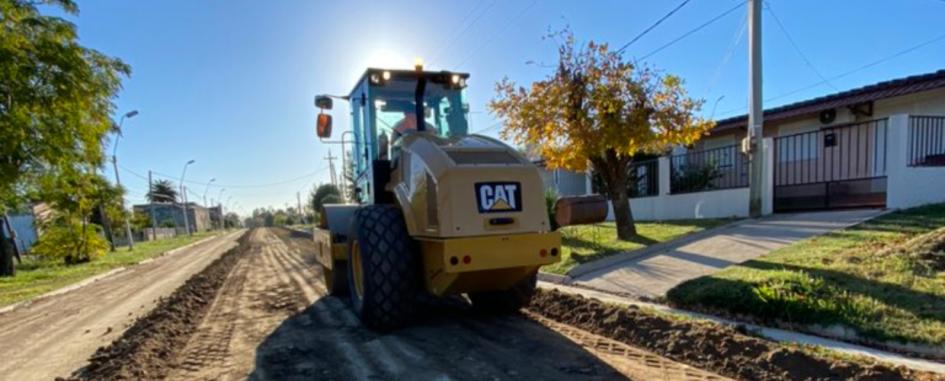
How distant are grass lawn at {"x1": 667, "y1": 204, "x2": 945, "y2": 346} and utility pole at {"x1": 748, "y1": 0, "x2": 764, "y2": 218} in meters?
3.23

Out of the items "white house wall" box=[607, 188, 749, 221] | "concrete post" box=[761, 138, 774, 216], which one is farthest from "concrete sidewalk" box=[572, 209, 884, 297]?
"white house wall" box=[607, 188, 749, 221]

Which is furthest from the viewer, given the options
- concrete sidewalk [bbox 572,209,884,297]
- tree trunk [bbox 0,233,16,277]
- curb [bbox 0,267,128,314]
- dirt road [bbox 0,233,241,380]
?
tree trunk [bbox 0,233,16,277]

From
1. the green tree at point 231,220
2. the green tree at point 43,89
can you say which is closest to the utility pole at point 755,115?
the green tree at point 43,89

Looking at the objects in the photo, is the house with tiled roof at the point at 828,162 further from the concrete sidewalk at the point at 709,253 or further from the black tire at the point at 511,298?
the black tire at the point at 511,298

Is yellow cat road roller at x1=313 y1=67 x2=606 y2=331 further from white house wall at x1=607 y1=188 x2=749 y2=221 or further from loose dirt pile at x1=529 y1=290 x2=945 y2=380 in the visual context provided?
white house wall at x1=607 y1=188 x2=749 y2=221

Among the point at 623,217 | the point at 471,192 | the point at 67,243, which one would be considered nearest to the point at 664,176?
the point at 623,217

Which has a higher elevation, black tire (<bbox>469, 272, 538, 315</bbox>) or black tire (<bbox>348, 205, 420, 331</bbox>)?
black tire (<bbox>348, 205, 420, 331</bbox>)

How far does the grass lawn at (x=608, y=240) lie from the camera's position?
9.07 metres

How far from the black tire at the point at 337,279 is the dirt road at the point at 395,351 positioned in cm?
72

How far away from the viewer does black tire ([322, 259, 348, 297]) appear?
7261mm

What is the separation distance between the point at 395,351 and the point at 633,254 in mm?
5537

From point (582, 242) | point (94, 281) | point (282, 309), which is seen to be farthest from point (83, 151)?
point (582, 242)

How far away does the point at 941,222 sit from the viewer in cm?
716

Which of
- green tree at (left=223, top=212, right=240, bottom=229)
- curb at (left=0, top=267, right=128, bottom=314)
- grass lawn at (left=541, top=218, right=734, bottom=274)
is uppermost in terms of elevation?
grass lawn at (left=541, top=218, right=734, bottom=274)
